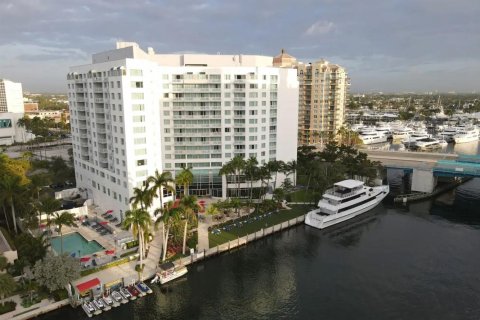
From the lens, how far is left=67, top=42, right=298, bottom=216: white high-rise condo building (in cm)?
9219

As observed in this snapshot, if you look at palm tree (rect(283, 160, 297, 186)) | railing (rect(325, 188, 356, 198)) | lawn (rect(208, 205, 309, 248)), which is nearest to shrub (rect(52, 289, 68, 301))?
lawn (rect(208, 205, 309, 248))

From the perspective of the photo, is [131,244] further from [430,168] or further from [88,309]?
[430,168]

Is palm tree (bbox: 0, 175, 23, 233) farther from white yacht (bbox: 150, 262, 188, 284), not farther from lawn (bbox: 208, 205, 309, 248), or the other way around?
lawn (bbox: 208, 205, 309, 248)

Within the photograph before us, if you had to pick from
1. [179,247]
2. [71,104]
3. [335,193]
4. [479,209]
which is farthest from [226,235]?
[479,209]

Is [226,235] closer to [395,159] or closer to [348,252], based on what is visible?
[348,252]

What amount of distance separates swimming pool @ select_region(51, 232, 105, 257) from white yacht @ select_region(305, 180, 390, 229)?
181ft

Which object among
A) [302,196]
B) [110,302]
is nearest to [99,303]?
[110,302]

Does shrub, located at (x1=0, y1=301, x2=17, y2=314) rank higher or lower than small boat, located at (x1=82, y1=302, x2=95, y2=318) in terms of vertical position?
higher

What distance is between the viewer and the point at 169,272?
226 ft

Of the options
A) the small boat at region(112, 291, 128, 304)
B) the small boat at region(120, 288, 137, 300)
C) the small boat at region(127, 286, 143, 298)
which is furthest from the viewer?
the small boat at region(127, 286, 143, 298)

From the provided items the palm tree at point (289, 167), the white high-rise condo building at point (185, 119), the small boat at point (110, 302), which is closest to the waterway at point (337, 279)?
the small boat at point (110, 302)

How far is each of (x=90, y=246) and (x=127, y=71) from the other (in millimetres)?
42169

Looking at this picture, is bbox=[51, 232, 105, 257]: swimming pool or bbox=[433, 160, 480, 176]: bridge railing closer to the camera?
bbox=[51, 232, 105, 257]: swimming pool

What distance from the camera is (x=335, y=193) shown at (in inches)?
4040
